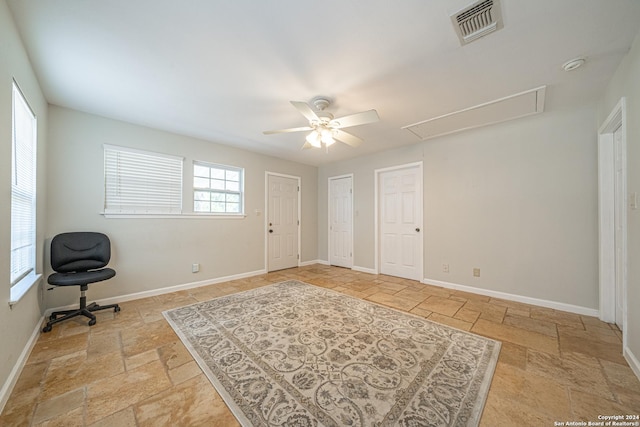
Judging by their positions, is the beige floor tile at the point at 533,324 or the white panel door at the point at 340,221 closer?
the beige floor tile at the point at 533,324

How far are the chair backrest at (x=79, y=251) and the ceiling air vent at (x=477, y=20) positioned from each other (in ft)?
13.7

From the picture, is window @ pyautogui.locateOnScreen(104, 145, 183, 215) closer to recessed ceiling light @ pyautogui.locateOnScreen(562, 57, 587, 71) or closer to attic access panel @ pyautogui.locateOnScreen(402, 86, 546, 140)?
attic access panel @ pyautogui.locateOnScreen(402, 86, 546, 140)

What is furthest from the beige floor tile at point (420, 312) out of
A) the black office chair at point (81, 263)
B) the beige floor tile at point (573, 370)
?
the black office chair at point (81, 263)

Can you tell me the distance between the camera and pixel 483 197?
135 inches

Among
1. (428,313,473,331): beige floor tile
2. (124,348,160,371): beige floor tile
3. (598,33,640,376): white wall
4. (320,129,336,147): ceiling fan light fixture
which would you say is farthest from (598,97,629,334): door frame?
(124,348,160,371): beige floor tile

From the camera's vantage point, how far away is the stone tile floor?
1349 millimetres

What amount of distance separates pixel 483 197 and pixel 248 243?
4042 mm

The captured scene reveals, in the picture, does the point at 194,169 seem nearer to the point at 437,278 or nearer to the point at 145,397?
the point at 145,397

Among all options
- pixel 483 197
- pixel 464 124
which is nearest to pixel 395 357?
pixel 483 197

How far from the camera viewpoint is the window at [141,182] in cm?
308

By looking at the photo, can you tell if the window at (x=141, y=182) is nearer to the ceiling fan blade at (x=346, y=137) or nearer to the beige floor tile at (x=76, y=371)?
the beige floor tile at (x=76, y=371)

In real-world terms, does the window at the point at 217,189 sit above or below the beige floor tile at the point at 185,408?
above

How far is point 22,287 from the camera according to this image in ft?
6.26

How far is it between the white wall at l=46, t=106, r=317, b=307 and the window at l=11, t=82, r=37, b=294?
0.55 m
